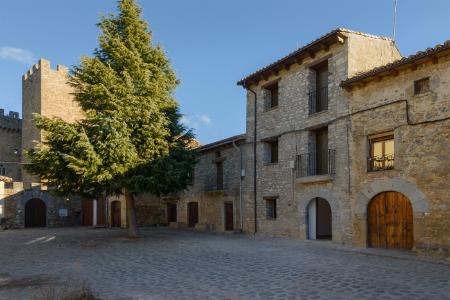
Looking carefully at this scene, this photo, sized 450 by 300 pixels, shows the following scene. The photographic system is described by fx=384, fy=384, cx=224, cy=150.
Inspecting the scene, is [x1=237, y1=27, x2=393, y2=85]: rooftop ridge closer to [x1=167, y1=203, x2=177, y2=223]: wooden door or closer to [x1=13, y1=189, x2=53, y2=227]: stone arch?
[x1=167, y1=203, x2=177, y2=223]: wooden door

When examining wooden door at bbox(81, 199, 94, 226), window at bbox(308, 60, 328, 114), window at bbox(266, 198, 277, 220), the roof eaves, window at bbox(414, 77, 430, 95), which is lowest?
wooden door at bbox(81, 199, 94, 226)

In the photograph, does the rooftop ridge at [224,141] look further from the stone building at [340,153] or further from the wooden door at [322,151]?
the wooden door at [322,151]

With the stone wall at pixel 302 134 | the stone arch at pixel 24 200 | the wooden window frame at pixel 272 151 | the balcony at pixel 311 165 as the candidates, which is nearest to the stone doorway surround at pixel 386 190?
the stone wall at pixel 302 134

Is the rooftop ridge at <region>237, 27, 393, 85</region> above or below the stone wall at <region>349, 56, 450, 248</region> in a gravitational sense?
above

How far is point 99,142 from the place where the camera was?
14070mm

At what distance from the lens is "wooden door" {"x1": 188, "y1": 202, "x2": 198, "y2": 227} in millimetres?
23023

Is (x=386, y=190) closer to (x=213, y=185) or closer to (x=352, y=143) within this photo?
(x=352, y=143)

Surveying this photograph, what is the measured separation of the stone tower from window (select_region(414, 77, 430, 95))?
30.0 meters

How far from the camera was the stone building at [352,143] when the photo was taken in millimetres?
10883

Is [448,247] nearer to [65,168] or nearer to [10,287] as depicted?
[10,287]

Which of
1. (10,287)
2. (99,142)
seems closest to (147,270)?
(10,287)

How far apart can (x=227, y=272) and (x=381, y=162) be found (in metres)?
6.62

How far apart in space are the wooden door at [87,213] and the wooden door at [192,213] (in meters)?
9.58

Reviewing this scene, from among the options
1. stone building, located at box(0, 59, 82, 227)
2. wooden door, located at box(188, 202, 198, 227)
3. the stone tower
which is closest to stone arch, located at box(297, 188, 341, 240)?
wooden door, located at box(188, 202, 198, 227)
